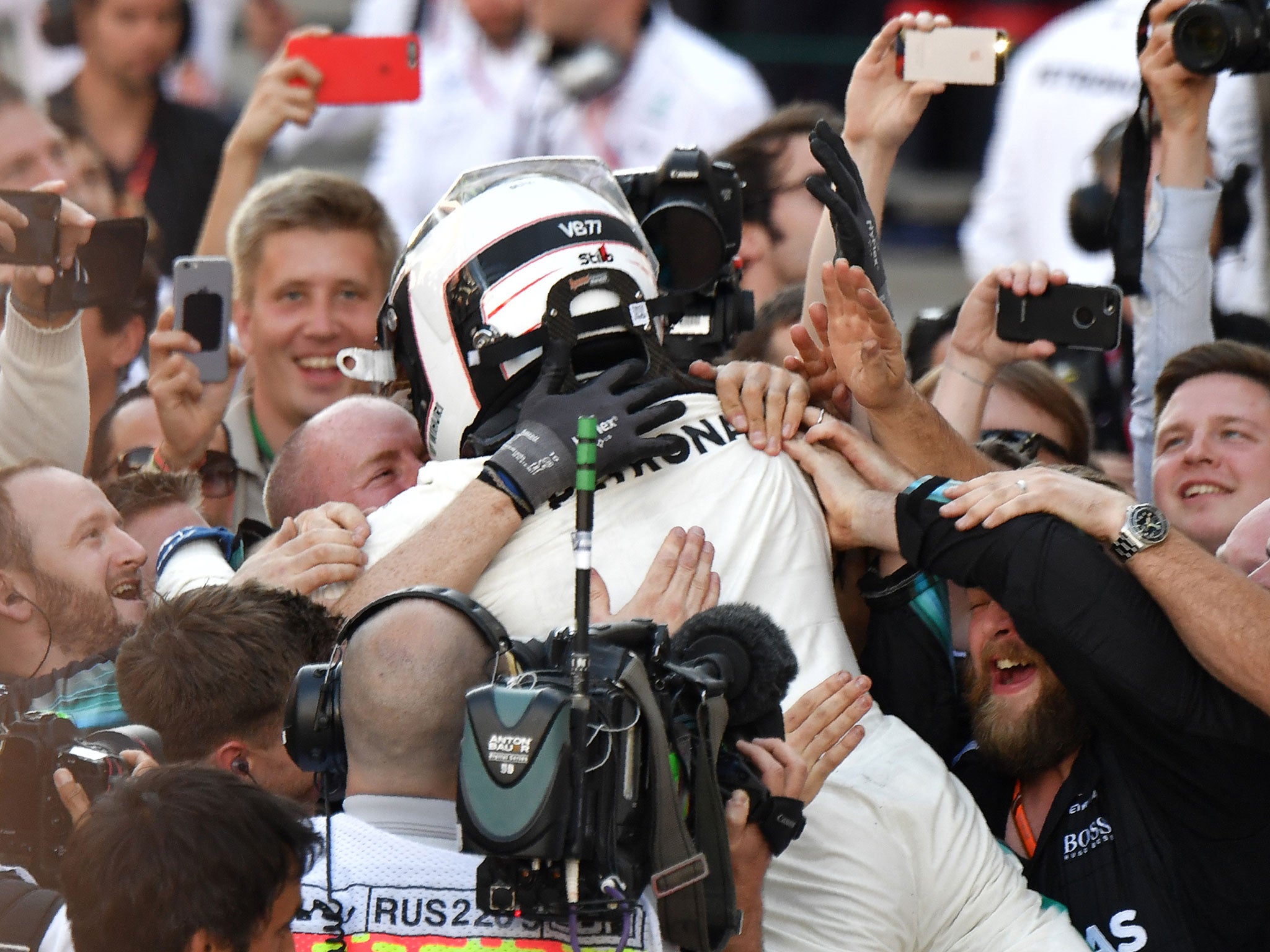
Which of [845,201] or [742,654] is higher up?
[845,201]

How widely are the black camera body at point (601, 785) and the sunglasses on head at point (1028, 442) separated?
6.38 ft

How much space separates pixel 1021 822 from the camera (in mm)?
3568

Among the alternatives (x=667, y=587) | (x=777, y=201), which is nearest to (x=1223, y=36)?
(x=777, y=201)

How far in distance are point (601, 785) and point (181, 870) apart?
0.58 m

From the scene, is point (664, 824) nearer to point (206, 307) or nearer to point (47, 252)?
point (47, 252)

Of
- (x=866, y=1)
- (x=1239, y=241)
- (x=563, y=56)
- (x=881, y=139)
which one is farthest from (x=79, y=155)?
(x=866, y=1)

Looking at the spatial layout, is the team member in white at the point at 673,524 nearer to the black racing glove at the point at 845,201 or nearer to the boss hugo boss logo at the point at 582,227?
the boss hugo boss logo at the point at 582,227

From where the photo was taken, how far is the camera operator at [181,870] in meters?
2.36

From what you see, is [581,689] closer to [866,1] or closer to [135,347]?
[135,347]

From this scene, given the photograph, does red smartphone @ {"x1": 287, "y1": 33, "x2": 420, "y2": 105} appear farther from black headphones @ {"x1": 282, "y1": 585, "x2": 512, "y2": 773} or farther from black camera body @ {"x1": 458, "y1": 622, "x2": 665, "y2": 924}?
black camera body @ {"x1": 458, "y1": 622, "x2": 665, "y2": 924}

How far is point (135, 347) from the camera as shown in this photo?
5.61m

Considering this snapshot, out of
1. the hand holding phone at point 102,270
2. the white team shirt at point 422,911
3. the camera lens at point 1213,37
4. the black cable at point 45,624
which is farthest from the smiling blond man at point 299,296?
the white team shirt at point 422,911

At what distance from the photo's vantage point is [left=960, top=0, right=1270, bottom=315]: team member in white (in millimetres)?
7027

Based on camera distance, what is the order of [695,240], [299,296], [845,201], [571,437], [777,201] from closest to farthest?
[571,437] → [845,201] → [695,240] → [299,296] → [777,201]
